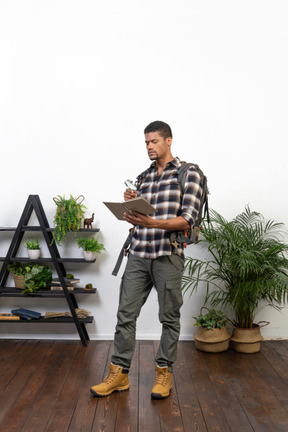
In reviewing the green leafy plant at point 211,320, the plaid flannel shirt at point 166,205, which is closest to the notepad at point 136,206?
the plaid flannel shirt at point 166,205

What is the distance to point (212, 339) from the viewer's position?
3.72 meters

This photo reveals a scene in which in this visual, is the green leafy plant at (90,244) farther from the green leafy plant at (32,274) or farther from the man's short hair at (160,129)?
the man's short hair at (160,129)

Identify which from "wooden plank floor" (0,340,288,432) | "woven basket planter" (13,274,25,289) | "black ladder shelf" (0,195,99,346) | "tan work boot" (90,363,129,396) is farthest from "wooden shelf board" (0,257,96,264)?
"tan work boot" (90,363,129,396)

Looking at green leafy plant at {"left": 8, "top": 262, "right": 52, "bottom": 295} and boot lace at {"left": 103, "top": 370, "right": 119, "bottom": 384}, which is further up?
green leafy plant at {"left": 8, "top": 262, "right": 52, "bottom": 295}

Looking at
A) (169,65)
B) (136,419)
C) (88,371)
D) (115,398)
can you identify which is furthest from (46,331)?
(169,65)

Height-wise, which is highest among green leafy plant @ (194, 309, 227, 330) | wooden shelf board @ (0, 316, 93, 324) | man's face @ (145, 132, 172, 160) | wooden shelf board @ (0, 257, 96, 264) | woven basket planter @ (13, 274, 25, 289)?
man's face @ (145, 132, 172, 160)

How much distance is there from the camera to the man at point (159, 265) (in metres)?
2.84

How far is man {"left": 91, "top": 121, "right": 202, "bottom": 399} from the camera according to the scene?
9.30 ft

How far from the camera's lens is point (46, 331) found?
4.11 m

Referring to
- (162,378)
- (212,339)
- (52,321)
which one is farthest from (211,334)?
(52,321)

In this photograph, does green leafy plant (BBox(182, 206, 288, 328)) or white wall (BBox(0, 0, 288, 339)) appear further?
white wall (BBox(0, 0, 288, 339))

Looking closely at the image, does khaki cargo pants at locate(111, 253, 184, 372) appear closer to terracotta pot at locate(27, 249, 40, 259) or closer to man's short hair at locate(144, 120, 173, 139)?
man's short hair at locate(144, 120, 173, 139)

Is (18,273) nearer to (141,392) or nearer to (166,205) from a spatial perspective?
(141,392)

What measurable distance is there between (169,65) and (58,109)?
0.95 m
